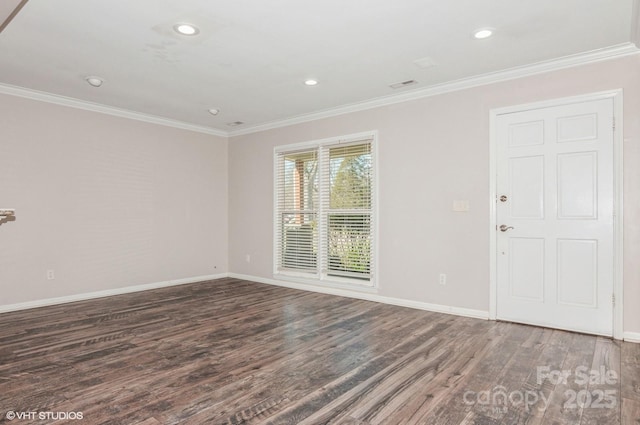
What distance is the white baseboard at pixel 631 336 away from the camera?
10.6 feet

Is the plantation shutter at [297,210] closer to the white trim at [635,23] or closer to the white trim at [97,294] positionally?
the white trim at [97,294]

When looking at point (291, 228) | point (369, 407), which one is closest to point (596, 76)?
point (369, 407)

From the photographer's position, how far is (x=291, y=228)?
6.01 meters

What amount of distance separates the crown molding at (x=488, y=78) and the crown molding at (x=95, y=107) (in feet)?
5.85

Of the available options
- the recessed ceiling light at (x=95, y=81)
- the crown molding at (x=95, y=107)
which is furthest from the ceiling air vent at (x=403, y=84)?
the crown molding at (x=95, y=107)

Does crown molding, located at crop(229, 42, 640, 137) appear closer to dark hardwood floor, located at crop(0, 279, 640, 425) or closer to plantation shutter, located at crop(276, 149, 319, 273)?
plantation shutter, located at crop(276, 149, 319, 273)

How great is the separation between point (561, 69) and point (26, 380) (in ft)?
16.9

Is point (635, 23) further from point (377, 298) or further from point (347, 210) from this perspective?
point (377, 298)

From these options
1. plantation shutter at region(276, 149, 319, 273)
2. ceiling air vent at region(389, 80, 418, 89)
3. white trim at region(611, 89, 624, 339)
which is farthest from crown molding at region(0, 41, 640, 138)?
plantation shutter at region(276, 149, 319, 273)

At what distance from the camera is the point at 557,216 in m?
3.61

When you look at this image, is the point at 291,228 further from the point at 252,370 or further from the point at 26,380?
the point at 26,380

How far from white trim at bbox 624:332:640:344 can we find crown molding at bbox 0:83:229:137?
621 cm

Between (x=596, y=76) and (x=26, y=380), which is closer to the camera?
(x=26, y=380)

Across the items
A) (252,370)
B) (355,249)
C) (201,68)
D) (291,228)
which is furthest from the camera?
(291,228)
